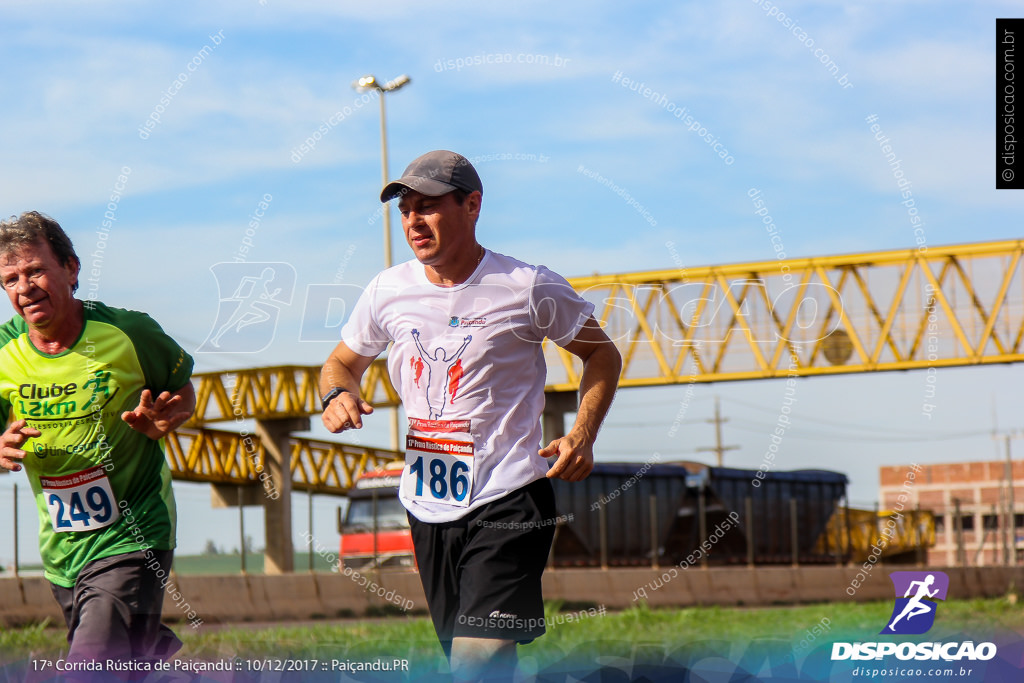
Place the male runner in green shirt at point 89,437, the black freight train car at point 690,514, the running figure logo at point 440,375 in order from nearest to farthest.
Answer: the running figure logo at point 440,375 < the male runner in green shirt at point 89,437 < the black freight train car at point 690,514

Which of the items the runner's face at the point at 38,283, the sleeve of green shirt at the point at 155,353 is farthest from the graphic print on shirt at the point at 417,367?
the runner's face at the point at 38,283

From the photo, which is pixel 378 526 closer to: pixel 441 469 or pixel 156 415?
pixel 156 415

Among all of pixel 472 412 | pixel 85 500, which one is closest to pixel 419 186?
pixel 472 412

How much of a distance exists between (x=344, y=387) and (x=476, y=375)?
571mm

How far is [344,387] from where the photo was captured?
546 centimetres

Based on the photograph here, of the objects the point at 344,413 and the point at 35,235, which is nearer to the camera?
the point at 344,413

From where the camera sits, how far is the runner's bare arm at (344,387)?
509 cm

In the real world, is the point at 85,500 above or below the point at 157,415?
below

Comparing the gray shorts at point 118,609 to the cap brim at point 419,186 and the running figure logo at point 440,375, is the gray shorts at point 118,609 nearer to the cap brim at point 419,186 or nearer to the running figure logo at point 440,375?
the running figure logo at point 440,375

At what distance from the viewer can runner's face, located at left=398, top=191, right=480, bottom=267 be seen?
524 centimetres

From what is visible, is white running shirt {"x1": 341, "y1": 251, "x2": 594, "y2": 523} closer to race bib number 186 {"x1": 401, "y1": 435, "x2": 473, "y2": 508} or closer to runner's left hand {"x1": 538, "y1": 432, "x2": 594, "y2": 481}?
race bib number 186 {"x1": 401, "y1": 435, "x2": 473, "y2": 508}

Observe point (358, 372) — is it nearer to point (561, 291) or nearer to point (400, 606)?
point (561, 291)

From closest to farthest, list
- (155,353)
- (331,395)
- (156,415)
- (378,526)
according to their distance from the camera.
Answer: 1. (331,395)
2. (156,415)
3. (155,353)
4. (378,526)

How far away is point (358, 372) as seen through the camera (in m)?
5.66
